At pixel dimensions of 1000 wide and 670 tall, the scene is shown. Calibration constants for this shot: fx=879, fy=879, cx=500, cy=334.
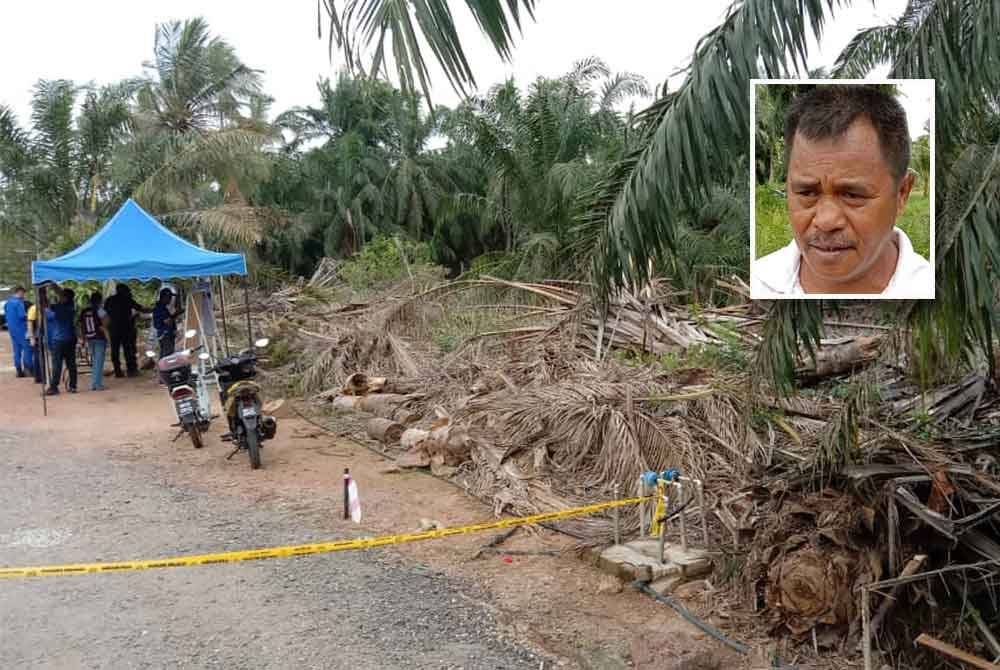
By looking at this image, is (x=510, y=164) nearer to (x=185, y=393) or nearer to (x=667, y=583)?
(x=185, y=393)

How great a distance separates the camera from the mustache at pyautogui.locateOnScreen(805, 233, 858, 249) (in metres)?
3.54

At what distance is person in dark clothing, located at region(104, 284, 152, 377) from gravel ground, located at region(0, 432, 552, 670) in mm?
8000

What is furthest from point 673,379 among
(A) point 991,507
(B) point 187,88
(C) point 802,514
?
(B) point 187,88

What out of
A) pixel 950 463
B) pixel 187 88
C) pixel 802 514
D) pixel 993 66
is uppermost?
pixel 187 88

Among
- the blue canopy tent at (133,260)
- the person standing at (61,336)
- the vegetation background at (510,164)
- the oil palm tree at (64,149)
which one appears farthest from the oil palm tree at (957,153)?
the oil palm tree at (64,149)

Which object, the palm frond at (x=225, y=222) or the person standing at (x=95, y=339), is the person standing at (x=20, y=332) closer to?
the person standing at (x=95, y=339)

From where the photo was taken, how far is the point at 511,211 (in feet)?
64.4

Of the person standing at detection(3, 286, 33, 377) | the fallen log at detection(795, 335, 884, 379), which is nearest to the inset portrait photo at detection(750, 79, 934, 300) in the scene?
the fallen log at detection(795, 335, 884, 379)

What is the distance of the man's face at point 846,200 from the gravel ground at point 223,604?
243 cm

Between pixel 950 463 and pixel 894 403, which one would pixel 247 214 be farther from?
pixel 950 463

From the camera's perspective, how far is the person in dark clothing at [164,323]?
14.1 meters

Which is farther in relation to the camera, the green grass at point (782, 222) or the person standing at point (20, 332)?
the person standing at point (20, 332)

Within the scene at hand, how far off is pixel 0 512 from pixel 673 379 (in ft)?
19.0

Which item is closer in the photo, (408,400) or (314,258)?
(408,400)
